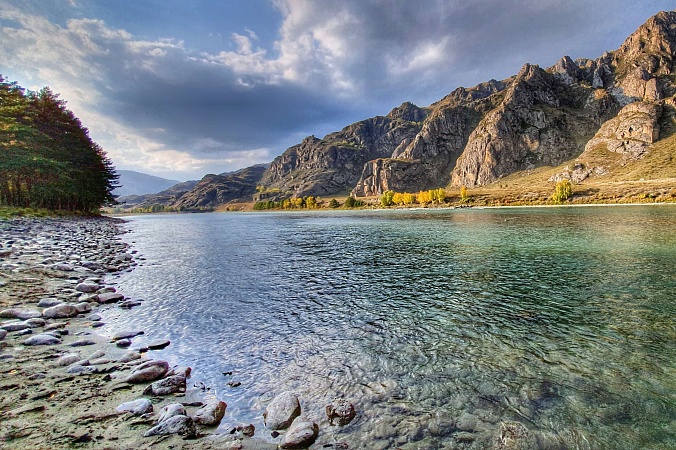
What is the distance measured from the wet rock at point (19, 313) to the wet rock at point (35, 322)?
49 centimetres

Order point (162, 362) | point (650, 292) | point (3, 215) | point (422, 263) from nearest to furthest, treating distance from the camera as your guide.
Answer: point (162, 362), point (650, 292), point (422, 263), point (3, 215)

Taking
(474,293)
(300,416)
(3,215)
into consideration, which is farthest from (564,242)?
(3,215)

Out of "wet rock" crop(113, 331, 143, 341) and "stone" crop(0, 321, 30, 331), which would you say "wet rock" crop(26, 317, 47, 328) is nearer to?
"stone" crop(0, 321, 30, 331)

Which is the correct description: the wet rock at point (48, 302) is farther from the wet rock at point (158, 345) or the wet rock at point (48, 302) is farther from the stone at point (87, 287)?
the wet rock at point (158, 345)

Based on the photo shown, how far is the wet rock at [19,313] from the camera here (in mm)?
12680

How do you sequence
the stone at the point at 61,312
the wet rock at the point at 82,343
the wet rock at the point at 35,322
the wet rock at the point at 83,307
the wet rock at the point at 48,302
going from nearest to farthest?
the wet rock at the point at 82,343
the wet rock at the point at 35,322
the stone at the point at 61,312
the wet rock at the point at 48,302
the wet rock at the point at 83,307

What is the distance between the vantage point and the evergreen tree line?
5688 centimetres

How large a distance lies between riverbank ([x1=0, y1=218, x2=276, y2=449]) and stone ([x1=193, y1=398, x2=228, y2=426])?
0.10m

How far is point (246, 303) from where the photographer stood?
19.0 meters

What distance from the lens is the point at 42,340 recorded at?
10.9m

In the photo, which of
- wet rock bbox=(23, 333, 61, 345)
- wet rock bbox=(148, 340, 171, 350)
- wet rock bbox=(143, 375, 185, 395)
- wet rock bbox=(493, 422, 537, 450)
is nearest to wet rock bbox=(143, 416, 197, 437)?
wet rock bbox=(143, 375, 185, 395)

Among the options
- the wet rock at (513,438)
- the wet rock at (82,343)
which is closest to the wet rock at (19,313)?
the wet rock at (82,343)

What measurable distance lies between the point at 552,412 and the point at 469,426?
2.55 meters

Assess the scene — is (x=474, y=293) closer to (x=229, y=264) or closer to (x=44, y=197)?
(x=229, y=264)
